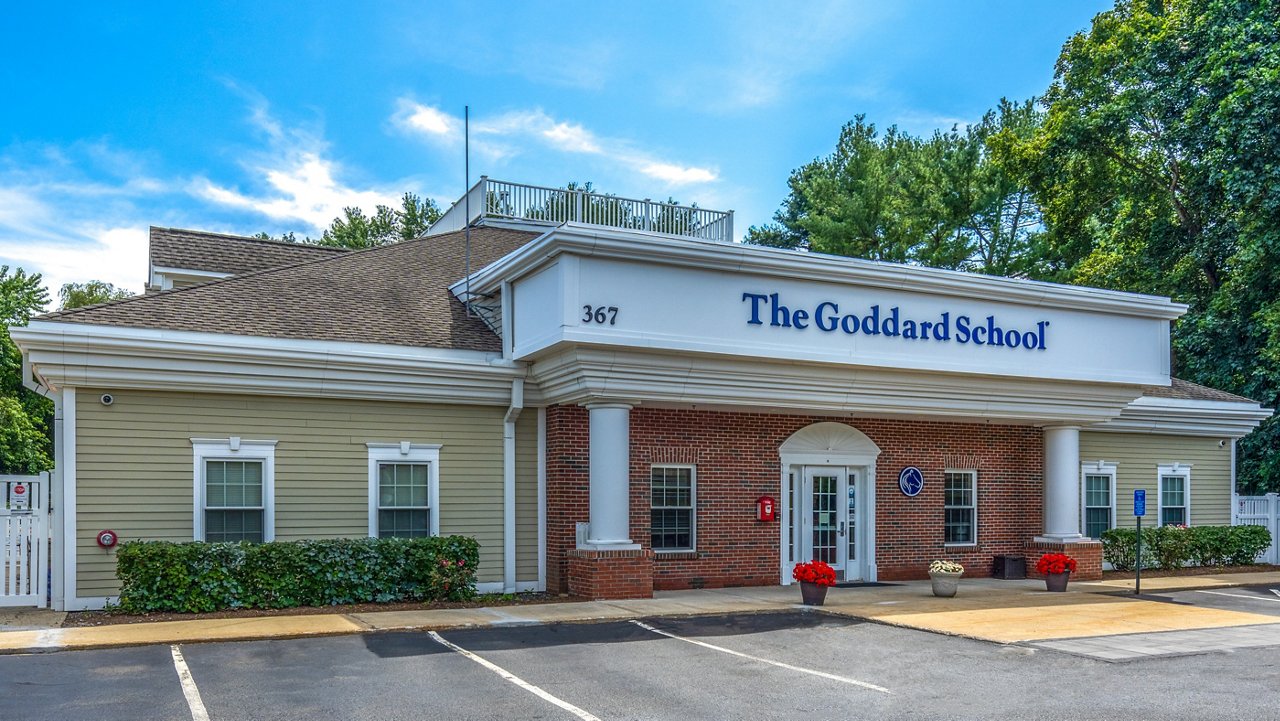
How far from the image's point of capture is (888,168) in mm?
48219

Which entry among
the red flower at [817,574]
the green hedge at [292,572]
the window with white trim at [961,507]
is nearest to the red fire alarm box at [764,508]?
the red flower at [817,574]

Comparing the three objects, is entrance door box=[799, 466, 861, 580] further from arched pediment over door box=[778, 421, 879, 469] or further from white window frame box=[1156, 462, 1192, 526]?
white window frame box=[1156, 462, 1192, 526]

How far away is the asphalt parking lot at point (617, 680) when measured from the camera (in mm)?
10008

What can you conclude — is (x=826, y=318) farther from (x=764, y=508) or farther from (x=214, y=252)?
(x=214, y=252)

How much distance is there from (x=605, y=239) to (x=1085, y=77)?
25.6 m

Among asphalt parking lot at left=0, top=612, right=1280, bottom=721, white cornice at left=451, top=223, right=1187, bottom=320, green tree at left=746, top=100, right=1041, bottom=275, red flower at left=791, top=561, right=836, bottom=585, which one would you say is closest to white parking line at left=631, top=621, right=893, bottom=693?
asphalt parking lot at left=0, top=612, right=1280, bottom=721

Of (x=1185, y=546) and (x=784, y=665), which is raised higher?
(x=784, y=665)

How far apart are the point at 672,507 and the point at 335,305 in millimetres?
6685

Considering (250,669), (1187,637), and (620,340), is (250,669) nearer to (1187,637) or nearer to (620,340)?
(620,340)

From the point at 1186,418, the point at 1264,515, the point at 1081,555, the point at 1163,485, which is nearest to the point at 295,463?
the point at 1081,555

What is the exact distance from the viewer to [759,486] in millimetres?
20203

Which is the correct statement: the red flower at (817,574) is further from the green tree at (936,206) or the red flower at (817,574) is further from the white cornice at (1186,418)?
the green tree at (936,206)

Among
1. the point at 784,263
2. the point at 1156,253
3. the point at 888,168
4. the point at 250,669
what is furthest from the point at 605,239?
the point at 888,168

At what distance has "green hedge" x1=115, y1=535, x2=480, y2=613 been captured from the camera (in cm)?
1508
